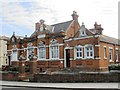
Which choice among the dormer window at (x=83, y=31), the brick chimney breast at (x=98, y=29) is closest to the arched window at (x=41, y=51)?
the dormer window at (x=83, y=31)

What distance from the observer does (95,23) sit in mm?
37750

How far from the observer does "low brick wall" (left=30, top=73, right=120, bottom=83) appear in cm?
2478

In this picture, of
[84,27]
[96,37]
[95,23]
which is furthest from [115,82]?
[95,23]

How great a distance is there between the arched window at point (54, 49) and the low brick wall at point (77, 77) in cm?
914

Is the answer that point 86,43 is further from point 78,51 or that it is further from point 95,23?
point 95,23

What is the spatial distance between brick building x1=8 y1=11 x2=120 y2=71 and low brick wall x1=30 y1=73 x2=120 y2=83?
555 centimetres

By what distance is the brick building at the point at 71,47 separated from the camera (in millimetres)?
33719

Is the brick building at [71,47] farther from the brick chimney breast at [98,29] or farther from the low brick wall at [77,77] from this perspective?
the low brick wall at [77,77]

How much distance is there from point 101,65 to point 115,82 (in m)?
9.25

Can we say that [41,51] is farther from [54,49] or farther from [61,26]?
[61,26]

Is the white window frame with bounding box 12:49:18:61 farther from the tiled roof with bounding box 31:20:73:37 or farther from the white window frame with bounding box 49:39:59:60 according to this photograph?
the white window frame with bounding box 49:39:59:60

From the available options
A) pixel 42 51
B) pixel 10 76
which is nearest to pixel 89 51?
pixel 42 51

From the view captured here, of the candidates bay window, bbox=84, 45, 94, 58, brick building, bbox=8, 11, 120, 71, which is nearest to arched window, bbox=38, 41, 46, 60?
brick building, bbox=8, 11, 120, 71

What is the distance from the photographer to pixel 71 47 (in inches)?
1427
